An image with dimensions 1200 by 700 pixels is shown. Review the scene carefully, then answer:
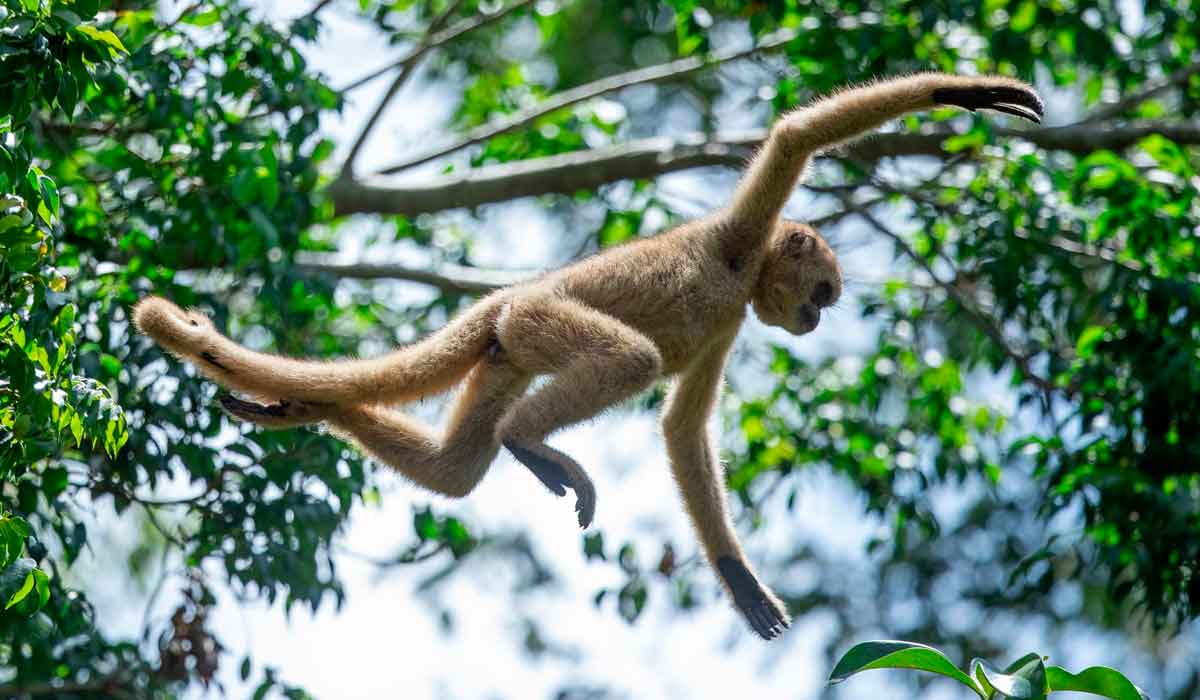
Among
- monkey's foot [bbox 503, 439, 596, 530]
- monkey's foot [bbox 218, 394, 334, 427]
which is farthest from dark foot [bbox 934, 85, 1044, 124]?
monkey's foot [bbox 218, 394, 334, 427]

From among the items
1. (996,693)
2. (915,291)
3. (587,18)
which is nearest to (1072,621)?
(915,291)

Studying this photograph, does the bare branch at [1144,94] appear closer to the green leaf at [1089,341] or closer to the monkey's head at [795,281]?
the green leaf at [1089,341]

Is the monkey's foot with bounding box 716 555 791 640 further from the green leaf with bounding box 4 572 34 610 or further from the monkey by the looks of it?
the green leaf with bounding box 4 572 34 610

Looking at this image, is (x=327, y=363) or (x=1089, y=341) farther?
(x=1089, y=341)

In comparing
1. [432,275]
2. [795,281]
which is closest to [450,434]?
[795,281]

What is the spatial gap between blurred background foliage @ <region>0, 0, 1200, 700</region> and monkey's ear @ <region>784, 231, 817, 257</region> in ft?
4.93

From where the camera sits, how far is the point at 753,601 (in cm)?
698

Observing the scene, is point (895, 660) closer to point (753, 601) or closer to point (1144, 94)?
point (753, 601)

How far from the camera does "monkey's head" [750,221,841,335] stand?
7188mm

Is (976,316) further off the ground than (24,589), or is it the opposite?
(24,589)

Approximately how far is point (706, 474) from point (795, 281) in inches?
46.5

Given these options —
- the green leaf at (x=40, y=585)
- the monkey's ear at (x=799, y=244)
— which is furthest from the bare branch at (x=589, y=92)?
the green leaf at (x=40, y=585)

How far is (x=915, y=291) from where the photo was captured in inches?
426

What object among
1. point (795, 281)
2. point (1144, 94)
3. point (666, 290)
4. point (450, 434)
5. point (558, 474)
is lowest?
point (1144, 94)
